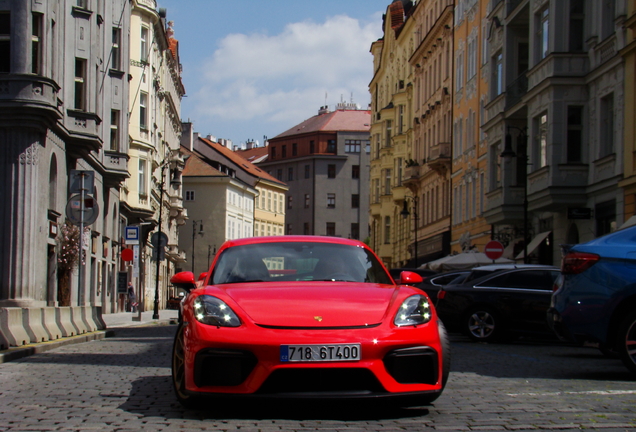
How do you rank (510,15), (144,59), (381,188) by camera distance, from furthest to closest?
(381,188) < (144,59) < (510,15)

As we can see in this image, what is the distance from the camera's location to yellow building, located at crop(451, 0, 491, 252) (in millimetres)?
47562

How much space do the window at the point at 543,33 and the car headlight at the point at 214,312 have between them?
26.7 m

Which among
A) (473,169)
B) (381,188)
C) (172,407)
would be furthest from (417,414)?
(381,188)

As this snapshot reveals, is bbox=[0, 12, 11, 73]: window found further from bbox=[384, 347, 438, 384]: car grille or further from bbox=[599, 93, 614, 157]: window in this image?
bbox=[384, 347, 438, 384]: car grille

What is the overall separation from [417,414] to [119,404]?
2542 mm

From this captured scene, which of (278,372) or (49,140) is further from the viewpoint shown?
(49,140)

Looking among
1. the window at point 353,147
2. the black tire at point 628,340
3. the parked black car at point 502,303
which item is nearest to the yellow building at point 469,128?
the parked black car at point 502,303

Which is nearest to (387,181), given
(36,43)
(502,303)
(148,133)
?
(148,133)

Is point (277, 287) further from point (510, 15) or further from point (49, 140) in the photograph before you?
point (510, 15)

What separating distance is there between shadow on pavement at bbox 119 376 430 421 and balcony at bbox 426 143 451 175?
50.1 meters

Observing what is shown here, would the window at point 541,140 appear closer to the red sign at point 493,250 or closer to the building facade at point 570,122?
→ the building facade at point 570,122

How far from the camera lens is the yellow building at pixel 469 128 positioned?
47.6 meters

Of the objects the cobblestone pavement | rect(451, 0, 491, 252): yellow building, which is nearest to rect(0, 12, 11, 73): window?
the cobblestone pavement

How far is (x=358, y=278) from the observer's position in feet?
27.6
